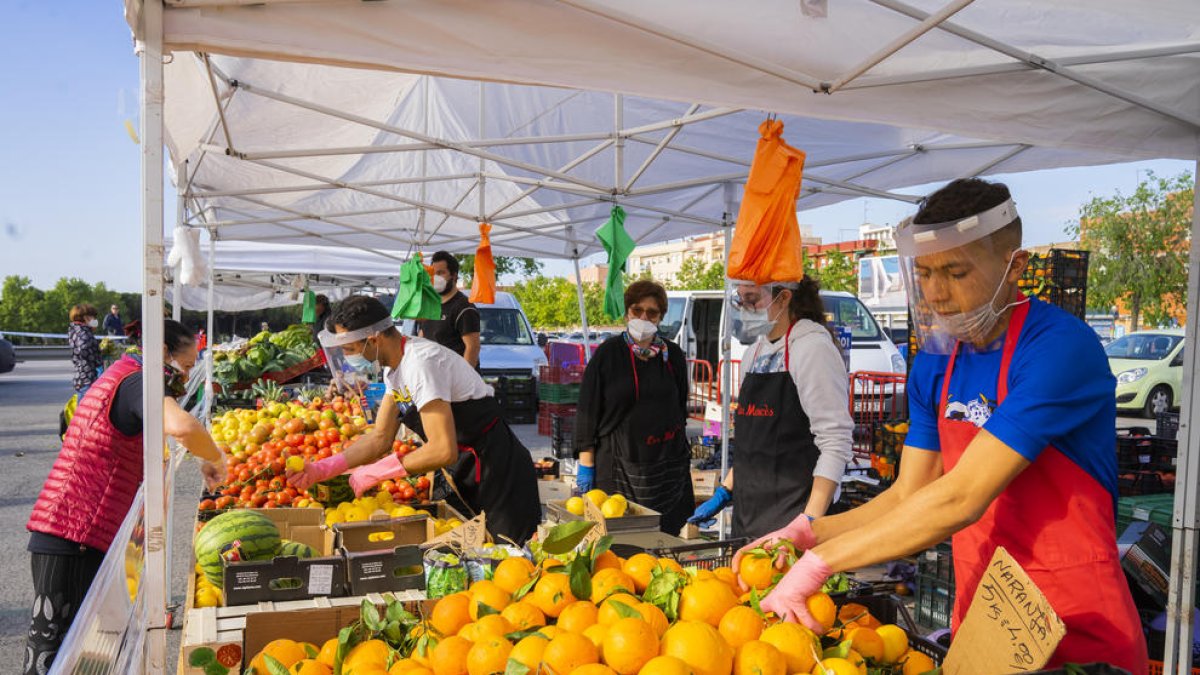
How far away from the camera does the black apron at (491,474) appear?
399cm

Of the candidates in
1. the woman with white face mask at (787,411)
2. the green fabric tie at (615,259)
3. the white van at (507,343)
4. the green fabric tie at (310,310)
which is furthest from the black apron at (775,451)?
the green fabric tie at (310,310)

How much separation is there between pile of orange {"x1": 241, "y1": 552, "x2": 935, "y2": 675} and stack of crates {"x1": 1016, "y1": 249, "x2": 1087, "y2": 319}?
5411 millimetres

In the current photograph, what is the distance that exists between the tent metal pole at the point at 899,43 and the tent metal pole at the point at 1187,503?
147cm

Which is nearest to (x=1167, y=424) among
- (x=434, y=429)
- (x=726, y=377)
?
(x=726, y=377)

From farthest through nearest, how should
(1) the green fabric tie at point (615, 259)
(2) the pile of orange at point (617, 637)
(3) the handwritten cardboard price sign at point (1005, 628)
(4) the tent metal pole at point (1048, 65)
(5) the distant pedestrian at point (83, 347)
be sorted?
(5) the distant pedestrian at point (83, 347)
(1) the green fabric tie at point (615, 259)
(4) the tent metal pole at point (1048, 65)
(2) the pile of orange at point (617, 637)
(3) the handwritten cardboard price sign at point (1005, 628)

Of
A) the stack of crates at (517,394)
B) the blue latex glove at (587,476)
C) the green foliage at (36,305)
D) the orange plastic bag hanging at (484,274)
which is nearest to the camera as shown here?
the blue latex glove at (587,476)

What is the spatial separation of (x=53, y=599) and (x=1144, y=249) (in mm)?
29898

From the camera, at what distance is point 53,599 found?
11.1ft

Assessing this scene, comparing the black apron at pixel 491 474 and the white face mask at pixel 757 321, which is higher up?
the white face mask at pixel 757 321

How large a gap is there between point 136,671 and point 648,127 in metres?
4.78

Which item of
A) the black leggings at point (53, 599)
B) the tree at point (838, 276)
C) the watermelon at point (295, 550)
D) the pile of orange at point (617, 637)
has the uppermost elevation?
the tree at point (838, 276)

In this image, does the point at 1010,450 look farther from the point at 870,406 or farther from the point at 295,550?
the point at 870,406

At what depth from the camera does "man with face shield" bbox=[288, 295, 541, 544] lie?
11.8ft

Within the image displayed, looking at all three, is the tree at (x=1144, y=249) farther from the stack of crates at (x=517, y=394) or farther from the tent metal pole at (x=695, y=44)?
the tent metal pole at (x=695, y=44)
